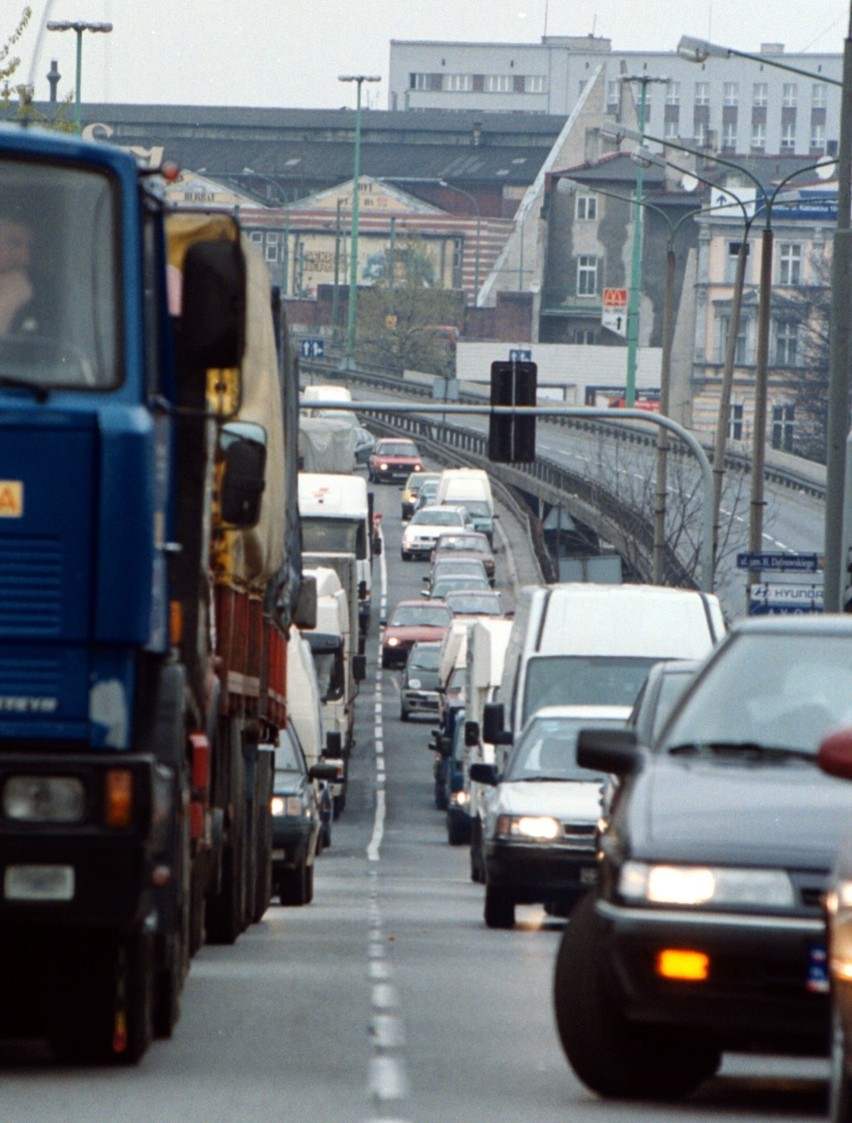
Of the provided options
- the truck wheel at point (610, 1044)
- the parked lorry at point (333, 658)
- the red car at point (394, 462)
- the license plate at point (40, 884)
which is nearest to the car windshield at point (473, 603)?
the parked lorry at point (333, 658)

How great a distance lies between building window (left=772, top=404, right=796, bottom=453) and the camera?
4729 inches

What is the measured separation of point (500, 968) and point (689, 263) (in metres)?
117

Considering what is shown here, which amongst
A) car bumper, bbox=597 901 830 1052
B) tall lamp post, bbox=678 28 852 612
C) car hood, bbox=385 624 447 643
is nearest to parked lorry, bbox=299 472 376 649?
car hood, bbox=385 624 447 643

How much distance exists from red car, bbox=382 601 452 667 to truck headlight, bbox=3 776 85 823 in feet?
180

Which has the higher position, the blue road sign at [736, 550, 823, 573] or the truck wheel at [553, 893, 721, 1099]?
the truck wheel at [553, 893, 721, 1099]

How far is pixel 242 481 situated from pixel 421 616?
5458 cm

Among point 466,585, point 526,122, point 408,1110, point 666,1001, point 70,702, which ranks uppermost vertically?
point 526,122

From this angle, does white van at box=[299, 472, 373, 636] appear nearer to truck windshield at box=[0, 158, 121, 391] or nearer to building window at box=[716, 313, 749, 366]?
truck windshield at box=[0, 158, 121, 391]

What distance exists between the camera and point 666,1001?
812cm

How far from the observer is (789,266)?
132750 mm

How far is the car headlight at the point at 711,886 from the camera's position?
8086 mm

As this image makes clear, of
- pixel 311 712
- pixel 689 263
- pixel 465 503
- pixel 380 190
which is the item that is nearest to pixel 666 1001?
pixel 311 712

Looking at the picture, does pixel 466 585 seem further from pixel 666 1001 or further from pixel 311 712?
Answer: pixel 666 1001

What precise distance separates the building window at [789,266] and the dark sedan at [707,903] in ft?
409
